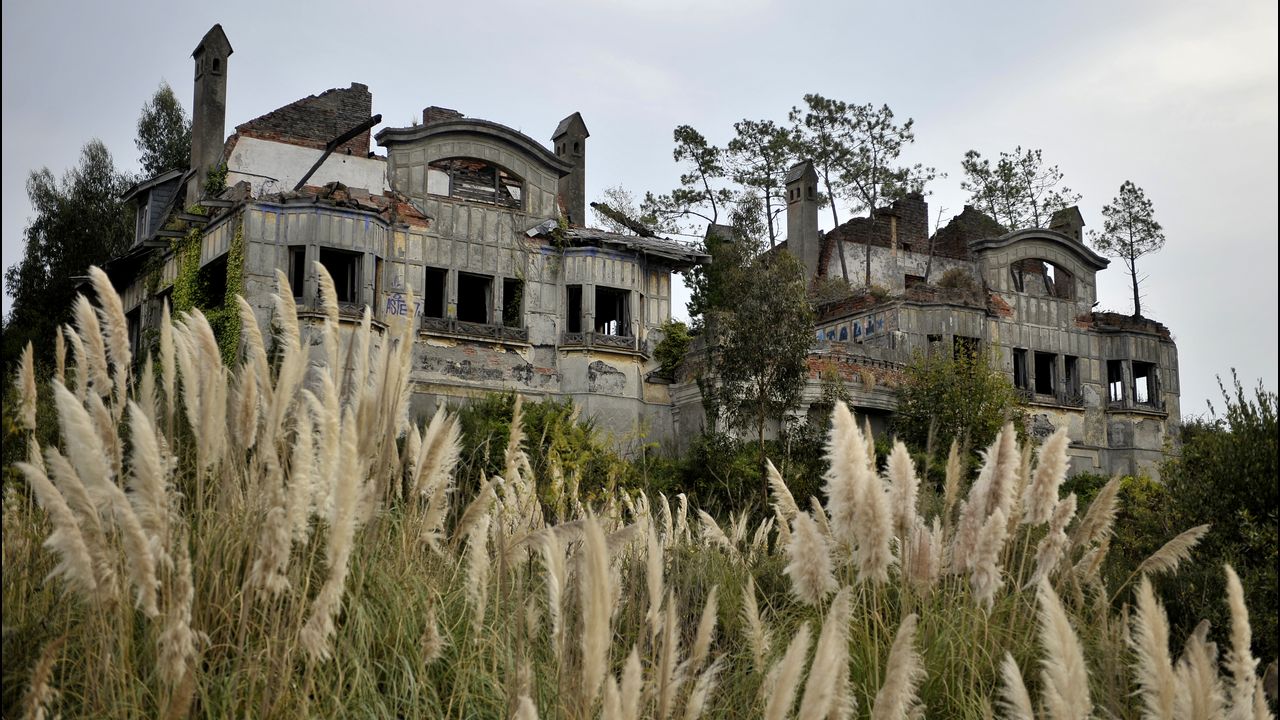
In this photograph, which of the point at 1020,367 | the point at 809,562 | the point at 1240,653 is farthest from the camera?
the point at 1020,367

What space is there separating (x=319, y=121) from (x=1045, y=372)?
1950 cm

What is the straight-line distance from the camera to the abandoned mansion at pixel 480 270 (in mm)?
23609

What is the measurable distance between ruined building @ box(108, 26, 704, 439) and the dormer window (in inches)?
1.8

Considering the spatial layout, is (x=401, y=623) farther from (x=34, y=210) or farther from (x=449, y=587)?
(x=34, y=210)

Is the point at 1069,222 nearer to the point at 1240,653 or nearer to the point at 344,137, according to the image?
the point at 344,137

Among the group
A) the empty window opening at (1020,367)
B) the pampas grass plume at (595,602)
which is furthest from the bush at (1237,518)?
the empty window opening at (1020,367)

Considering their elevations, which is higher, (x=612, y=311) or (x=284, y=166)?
(x=284, y=166)

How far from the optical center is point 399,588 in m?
4.51

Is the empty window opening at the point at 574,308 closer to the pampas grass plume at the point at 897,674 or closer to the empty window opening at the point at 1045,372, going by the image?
the empty window opening at the point at 1045,372

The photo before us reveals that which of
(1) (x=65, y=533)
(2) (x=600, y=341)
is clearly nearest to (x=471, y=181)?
(2) (x=600, y=341)

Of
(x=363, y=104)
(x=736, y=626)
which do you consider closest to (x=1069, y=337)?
(x=363, y=104)

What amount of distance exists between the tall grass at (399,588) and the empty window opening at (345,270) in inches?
704

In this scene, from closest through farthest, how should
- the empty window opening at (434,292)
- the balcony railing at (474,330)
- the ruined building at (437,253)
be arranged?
the ruined building at (437,253), the balcony railing at (474,330), the empty window opening at (434,292)

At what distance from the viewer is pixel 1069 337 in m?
32.7
